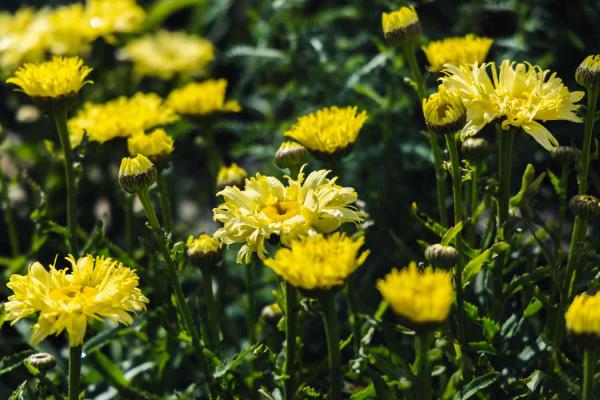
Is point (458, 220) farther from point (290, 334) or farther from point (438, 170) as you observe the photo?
point (290, 334)

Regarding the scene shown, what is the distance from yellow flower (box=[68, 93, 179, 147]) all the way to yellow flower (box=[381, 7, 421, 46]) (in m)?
0.65

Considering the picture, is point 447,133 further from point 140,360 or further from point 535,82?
point 140,360

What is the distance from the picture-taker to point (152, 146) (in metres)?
1.86

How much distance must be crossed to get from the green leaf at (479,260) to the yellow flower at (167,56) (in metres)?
2.02

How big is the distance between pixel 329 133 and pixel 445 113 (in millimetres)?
302

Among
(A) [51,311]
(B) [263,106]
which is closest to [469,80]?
(A) [51,311]

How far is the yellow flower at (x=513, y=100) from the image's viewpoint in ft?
4.99

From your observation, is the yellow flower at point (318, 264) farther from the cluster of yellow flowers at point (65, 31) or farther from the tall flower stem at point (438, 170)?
the cluster of yellow flowers at point (65, 31)

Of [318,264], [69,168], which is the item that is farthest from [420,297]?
[69,168]

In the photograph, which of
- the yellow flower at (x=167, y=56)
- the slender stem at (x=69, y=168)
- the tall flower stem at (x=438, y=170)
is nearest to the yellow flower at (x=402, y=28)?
the tall flower stem at (x=438, y=170)

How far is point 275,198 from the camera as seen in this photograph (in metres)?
1.57

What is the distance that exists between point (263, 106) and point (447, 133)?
1.95 metres

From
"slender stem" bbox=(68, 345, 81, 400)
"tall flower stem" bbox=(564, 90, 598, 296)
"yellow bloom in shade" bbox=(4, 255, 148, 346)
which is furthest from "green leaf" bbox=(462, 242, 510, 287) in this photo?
"slender stem" bbox=(68, 345, 81, 400)

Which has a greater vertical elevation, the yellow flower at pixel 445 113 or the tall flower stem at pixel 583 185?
the yellow flower at pixel 445 113
